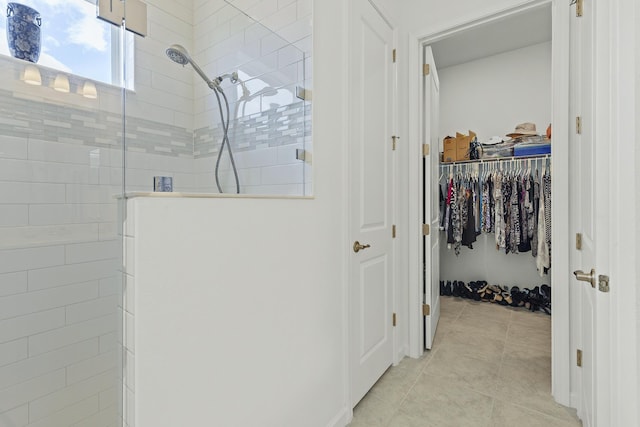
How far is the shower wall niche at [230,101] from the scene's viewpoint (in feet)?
3.84

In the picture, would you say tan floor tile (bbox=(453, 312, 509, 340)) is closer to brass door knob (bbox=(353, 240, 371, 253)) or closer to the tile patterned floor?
the tile patterned floor

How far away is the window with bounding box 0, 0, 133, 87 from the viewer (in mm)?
1182

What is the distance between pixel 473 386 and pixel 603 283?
136cm

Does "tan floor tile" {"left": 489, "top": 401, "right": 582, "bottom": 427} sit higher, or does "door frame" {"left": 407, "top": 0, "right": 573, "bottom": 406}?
"door frame" {"left": 407, "top": 0, "right": 573, "bottom": 406}

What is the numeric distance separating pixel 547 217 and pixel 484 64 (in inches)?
82.8

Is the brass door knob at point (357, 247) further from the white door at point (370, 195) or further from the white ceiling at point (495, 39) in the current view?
the white ceiling at point (495, 39)

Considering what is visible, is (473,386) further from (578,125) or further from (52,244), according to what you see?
(52,244)

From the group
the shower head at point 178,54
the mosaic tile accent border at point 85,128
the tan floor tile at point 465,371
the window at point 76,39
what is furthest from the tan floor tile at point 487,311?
the window at point 76,39

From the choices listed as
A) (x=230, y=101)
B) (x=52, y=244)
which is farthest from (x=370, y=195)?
(x=52, y=244)

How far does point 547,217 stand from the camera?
328cm

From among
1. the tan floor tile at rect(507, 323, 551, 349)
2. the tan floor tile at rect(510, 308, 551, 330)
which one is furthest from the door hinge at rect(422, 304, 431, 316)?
the tan floor tile at rect(510, 308, 551, 330)

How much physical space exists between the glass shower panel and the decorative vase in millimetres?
36

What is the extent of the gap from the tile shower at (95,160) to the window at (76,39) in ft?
0.23

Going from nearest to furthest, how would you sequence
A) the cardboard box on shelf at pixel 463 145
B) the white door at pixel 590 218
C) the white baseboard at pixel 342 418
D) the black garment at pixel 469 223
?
the white door at pixel 590 218 → the white baseboard at pixel 342 418 → the black garment at pixel 469 223 → the cardboard box on shelf at pixel 463 145
